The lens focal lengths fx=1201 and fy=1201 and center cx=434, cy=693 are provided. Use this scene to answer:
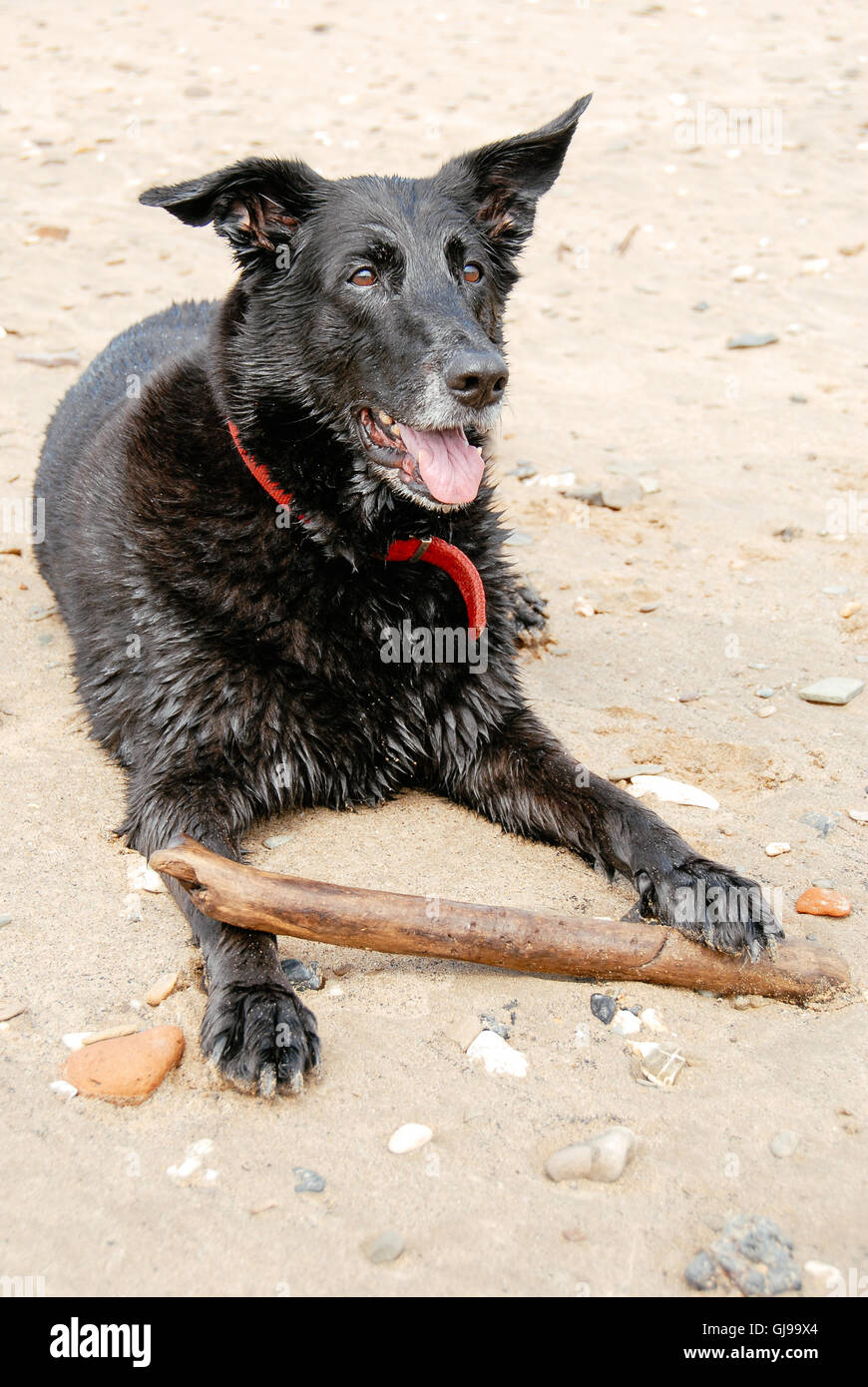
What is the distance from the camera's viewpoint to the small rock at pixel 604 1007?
2688 millimetres

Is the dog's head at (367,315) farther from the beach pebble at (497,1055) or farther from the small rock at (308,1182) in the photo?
the small rock at (308,1182)

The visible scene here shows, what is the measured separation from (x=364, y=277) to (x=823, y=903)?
6.80 ft

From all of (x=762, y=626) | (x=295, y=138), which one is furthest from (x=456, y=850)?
(x=295, y=138)

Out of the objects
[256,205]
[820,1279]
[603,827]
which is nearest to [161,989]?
[603,827]

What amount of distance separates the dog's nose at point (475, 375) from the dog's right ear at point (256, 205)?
0.76 meters

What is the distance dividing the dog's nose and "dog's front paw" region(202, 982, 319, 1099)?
1546 millimetres

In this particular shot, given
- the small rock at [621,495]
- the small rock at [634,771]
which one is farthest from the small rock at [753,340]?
the small rock at [634,771]

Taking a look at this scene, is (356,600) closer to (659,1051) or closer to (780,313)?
(659,1051)

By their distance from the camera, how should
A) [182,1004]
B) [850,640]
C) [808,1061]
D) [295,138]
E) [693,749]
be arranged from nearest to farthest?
[808,1061] → [182,1004] → [693,749] → [850,640] → [295,138]

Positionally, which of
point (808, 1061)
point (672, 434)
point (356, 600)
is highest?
point (356, 600)

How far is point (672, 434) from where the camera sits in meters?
6.19

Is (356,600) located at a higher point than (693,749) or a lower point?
higher

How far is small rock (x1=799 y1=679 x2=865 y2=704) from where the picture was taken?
4.11 metres

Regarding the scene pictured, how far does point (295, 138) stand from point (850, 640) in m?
7.14
